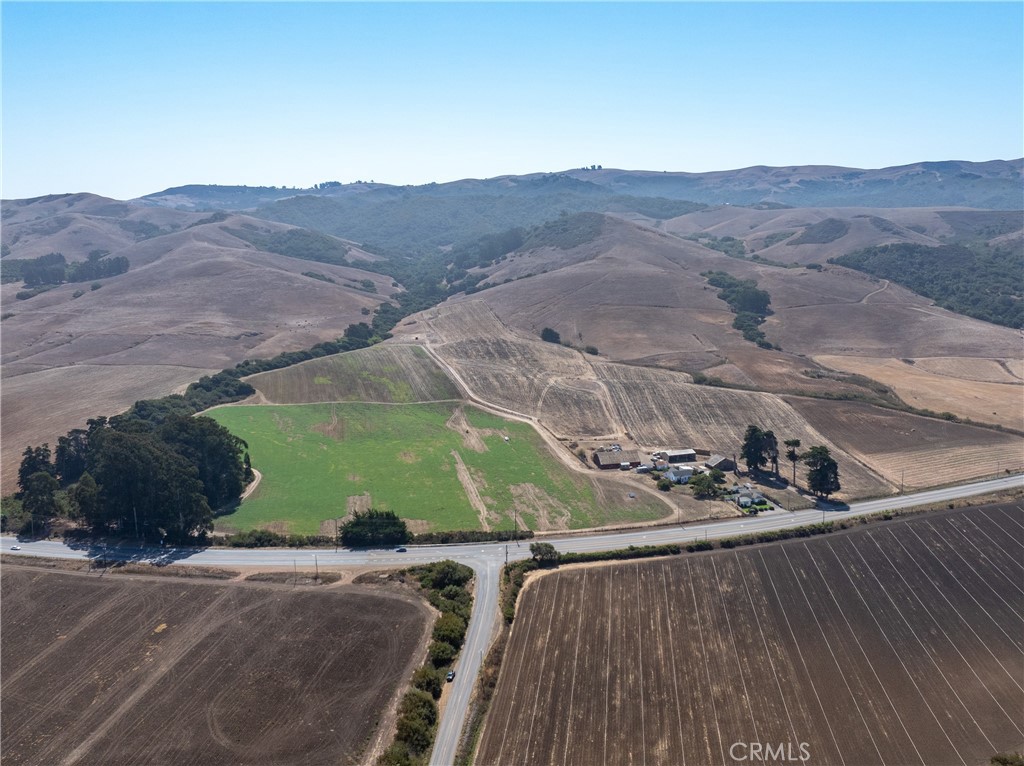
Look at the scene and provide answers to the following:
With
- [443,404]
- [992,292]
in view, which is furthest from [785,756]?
[992,292]

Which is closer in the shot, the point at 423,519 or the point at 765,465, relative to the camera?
the point at 423,519

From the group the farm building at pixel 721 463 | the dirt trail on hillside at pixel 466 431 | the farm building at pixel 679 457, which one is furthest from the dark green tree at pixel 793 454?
the dirt trail on hillside at pixel 466 431

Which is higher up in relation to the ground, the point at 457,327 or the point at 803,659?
the point at 457,327

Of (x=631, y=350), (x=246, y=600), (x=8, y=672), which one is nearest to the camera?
(x=8, y=672)

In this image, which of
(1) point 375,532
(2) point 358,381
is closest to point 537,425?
(2) point 358,381

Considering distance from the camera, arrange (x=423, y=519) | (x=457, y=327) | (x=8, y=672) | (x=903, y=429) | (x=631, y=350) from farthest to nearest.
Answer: (x=457, y=327) → (x=631, y=350) → (x=903, y=429) → (x=423, y=519) → (x=8, y=672)

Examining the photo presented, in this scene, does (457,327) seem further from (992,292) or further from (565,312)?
(992,292)

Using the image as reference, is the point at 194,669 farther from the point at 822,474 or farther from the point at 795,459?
the point at 795,459

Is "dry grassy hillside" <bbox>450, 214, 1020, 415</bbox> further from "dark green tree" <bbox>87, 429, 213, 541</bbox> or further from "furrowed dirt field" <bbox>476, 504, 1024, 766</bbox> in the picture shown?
"dark green tree" <bbox>87, 429, 213, 541</bbox>
